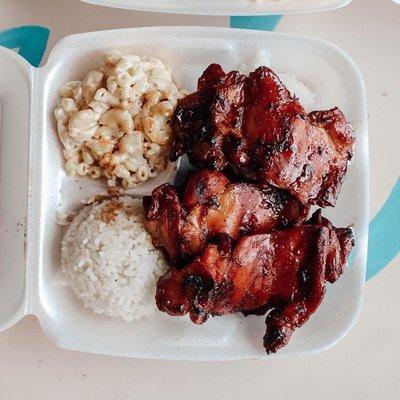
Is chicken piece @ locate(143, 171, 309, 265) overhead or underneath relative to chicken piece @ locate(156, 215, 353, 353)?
overhead

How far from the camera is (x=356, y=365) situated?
2.88 metres

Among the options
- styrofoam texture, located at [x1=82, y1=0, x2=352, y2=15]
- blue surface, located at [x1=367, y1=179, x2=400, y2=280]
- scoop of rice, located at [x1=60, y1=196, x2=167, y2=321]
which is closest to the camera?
scoop of rice, located at [x1=60, y1=196, x2=167, y2=321]

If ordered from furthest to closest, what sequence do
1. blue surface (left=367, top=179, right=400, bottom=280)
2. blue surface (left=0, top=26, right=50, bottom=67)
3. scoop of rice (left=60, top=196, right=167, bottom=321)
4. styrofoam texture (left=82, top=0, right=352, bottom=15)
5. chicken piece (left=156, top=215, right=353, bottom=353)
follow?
blue surface (left=367, top=179, right=400, bottom=280), blue surface (left=0, top=26, right=50, bottom=67), styrofoam texture (left=82, top=0, right=352, bottom=15), scoop of rice (left=60, top=196, right=167, bottom=321), chicken piece (left=156, top=215, right=353, bottom=353)

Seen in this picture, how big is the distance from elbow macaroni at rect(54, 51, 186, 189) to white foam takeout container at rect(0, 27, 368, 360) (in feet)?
0.30

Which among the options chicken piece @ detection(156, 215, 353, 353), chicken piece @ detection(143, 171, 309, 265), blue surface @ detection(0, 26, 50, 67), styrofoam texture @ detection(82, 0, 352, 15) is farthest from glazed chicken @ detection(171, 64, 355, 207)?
blue surface @ detection(0, 26, 50, 67)

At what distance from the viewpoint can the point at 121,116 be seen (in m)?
2.38

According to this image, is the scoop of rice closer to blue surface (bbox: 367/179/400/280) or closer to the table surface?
the table surface

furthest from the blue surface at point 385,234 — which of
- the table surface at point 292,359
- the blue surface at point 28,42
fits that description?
the blue surface at point 28,42

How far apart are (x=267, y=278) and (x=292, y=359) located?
637 millimetres

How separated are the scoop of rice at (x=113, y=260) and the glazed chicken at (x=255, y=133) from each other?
0.32m

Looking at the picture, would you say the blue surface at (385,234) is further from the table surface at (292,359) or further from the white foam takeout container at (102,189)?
the white foam takeout container at (102,189)

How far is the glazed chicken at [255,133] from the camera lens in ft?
7.54

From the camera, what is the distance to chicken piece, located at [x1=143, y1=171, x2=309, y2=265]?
7.55ft

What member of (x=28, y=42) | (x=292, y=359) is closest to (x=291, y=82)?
(x=28, y=42)
